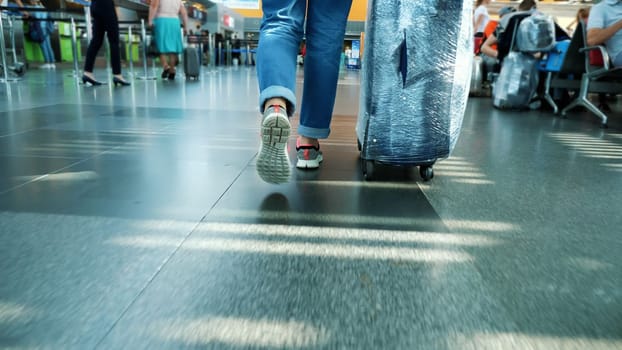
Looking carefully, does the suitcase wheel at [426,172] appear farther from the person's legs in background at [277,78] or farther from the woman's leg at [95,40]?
the woman's leg at [95,40]

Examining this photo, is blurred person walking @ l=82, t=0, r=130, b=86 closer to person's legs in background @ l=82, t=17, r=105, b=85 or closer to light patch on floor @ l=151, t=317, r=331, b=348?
person's legs in background @ l=82, t=17, r=105, b=85

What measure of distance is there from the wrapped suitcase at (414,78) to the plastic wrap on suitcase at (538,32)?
2949mm

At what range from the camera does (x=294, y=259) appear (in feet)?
2.55

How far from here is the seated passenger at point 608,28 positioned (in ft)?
9.86

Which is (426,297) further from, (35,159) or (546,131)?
(546,131)

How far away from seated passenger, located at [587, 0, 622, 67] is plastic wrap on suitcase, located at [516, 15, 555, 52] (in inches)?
22.4

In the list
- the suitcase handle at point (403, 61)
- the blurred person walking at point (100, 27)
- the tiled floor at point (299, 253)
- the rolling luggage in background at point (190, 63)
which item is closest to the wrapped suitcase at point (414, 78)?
the suitcase handle at point (403, 61)

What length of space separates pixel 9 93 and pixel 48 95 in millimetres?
279

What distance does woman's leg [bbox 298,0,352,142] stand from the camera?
1.26 meters

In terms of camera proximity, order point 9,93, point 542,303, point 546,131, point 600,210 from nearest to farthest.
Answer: point 542,303
point 600,210
point 546,131
point 9,93

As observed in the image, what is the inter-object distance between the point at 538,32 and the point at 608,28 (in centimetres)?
77

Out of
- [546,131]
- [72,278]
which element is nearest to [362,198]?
[72,278]

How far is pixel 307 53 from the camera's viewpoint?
4.29 feet

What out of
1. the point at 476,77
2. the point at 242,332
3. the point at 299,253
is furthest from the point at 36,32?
the point at 242,332
